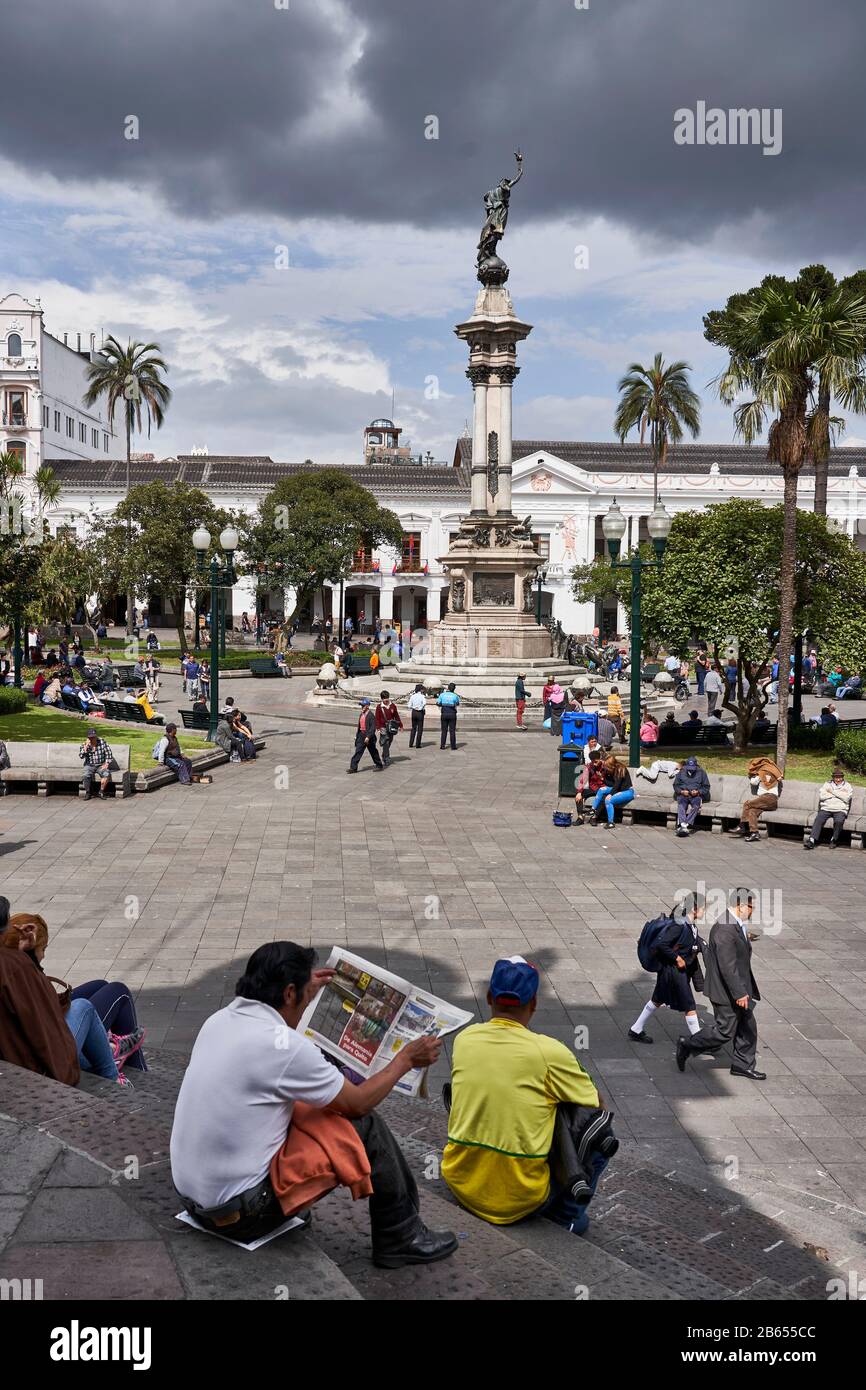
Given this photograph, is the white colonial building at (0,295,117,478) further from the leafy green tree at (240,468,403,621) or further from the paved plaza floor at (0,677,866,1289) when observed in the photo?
the paved plaza floor at (0,677,866,1289)

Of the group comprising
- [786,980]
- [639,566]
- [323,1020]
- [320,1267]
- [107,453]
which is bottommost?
[786,980]

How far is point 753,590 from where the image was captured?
21391 millimetres

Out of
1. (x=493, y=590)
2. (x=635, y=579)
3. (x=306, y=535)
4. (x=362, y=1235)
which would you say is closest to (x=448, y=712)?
(x=635, y=579)

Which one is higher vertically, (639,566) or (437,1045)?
(639,566)

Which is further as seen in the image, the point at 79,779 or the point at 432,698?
the point at 432,698

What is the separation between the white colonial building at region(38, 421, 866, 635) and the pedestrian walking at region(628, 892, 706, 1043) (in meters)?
58.9

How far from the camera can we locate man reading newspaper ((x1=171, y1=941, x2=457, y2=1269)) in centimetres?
376

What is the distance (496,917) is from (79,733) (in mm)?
13697

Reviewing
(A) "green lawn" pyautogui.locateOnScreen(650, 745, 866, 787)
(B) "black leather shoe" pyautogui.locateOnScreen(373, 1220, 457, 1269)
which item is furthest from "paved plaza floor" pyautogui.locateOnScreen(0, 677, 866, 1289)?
(A) "green lawn" pyautogui.locateOnScreen(650, 745, 866, 787)

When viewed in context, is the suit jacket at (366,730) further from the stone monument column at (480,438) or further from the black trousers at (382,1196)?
the stone monument column at (480,438)

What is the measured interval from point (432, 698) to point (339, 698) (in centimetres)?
308

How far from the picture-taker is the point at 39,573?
24906 mm

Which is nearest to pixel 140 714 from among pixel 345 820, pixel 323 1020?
pixel 345 820
